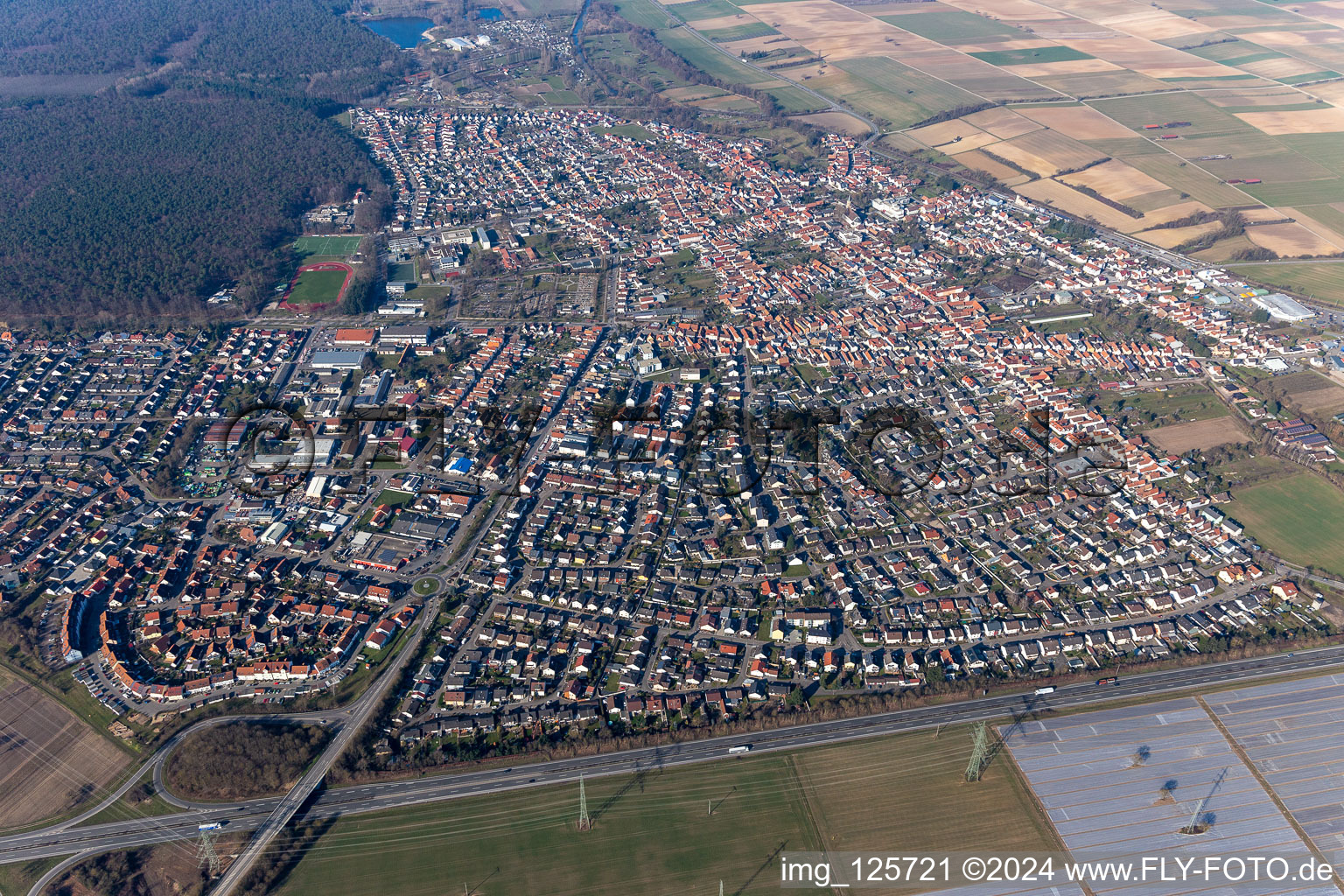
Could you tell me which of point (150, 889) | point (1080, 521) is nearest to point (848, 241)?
point (1080, 521)

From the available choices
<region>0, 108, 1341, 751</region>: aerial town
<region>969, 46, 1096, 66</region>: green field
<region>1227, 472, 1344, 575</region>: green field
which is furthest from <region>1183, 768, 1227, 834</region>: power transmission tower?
<region>969, 46, 1096, 66</region>: green field

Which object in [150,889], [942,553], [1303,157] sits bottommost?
[150,889]

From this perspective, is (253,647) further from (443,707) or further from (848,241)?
(848,241)

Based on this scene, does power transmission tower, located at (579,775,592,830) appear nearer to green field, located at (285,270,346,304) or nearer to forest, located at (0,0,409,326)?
green field, located at (285,270,346,304)

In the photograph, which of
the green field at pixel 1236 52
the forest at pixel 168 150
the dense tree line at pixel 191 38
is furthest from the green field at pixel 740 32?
the green field at pixel 1236 52

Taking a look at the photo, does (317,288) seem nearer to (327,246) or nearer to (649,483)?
(327,246)

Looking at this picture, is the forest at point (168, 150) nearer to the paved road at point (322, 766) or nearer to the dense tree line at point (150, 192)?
the dense tree line at point (150, 192)

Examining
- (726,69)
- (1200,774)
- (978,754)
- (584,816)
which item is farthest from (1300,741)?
(726,69)
